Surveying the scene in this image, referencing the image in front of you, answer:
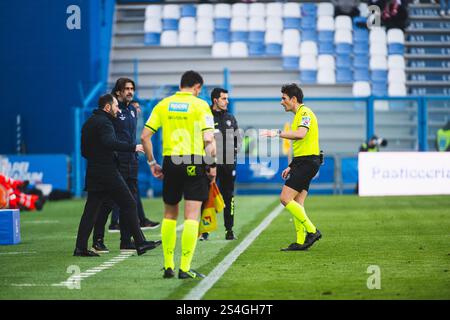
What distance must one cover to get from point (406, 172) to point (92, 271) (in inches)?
605

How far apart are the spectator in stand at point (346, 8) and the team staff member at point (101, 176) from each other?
21254mm

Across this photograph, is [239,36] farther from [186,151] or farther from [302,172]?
[186,151]

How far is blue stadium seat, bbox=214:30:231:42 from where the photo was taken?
1318 inches

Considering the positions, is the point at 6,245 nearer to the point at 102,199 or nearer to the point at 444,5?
the point at 102,199

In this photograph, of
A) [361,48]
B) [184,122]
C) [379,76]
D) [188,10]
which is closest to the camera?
[184,122]

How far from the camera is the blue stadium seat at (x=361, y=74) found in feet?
107

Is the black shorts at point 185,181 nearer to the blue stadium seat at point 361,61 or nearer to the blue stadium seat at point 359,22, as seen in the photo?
the blue stadium seat at point 361,61

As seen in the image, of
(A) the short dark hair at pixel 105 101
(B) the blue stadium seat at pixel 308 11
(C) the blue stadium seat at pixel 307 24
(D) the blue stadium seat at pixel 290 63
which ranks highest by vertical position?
(B) the blue stadium seat at pixel 308 11

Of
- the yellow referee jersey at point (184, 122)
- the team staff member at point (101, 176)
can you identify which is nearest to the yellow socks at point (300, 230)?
the team staff member at point (101, 176)

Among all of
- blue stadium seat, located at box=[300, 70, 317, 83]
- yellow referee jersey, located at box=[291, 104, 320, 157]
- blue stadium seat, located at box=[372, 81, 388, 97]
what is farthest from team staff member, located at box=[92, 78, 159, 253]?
blue stadium seat, located at box=[372, 81, 388, 97]

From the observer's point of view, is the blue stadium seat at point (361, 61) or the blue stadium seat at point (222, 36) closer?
the blue stadium seat at point (361, 61)

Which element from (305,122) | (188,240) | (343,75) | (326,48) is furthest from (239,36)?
(188,240)

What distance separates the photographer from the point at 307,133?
13289 millimetres

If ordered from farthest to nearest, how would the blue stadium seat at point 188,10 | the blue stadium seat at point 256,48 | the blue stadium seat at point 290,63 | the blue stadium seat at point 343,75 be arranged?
the blue stadium seat at point 188,10, the blue stadium seat at point 256,48, the blue stadium seat at point 290,63, the blue stadium seat at point 343,75
